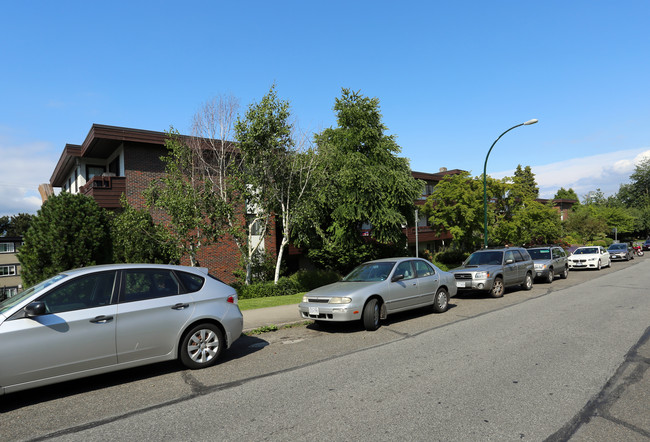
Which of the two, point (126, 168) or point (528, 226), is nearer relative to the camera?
point (126, 168)

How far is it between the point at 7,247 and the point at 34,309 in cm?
4727

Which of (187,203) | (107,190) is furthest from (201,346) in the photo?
(107,190)

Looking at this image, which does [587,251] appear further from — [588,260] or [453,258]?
[453,258]

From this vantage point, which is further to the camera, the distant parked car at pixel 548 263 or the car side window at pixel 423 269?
the distant parked car at pixel 548 263

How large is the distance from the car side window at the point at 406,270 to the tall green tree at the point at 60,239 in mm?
9607

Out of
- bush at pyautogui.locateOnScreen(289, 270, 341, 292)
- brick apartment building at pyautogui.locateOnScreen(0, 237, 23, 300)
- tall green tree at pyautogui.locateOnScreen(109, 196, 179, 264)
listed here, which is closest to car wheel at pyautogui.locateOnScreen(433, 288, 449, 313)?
bush at pyautogui.locateOnScreen(289, 270, 341, 292)

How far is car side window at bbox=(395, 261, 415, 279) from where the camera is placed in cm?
952

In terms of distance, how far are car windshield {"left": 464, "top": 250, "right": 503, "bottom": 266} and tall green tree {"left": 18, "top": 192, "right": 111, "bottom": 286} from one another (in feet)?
41.2

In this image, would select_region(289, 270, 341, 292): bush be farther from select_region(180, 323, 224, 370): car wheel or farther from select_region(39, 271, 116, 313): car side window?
select_region(39, 271, 116, 313): car side window

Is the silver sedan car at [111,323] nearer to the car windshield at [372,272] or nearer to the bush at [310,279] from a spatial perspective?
the car windshield at [372,272]

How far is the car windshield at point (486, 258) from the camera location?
14.1 m

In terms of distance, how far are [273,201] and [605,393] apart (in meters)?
12.9

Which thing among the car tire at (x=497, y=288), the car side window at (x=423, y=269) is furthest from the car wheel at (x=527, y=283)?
the car side window at (x=423, y=269)

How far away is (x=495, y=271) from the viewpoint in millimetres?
13250
